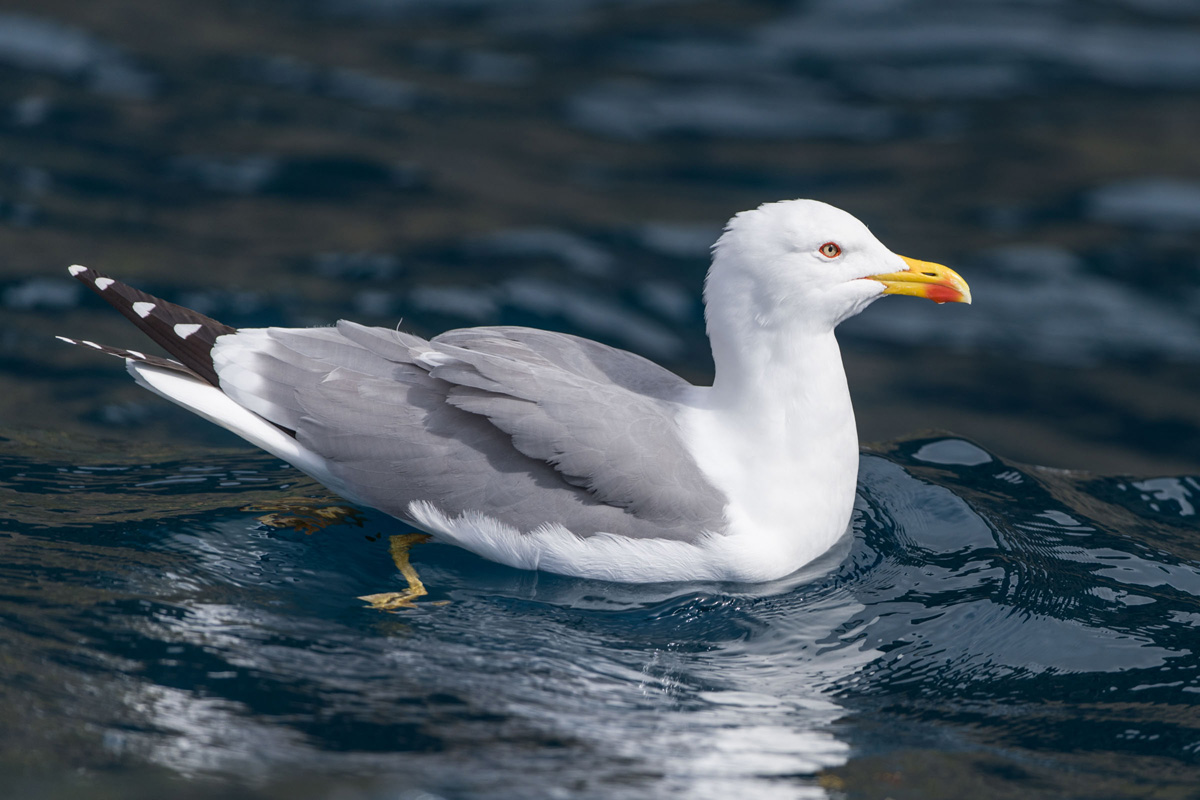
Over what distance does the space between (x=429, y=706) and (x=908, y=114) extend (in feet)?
29.2

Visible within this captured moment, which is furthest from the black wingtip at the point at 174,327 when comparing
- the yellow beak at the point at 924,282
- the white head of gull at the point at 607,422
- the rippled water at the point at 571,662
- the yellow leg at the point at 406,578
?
the yellow beak at the point at 924,282

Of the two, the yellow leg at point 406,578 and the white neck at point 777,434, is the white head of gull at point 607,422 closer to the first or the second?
the white neck at point 777,434

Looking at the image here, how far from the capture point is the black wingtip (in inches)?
219

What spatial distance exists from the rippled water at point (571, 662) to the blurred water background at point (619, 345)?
18 millimetres

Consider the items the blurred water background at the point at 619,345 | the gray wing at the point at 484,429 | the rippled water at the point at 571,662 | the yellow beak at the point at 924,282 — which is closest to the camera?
the rippled water at the point at 571,662

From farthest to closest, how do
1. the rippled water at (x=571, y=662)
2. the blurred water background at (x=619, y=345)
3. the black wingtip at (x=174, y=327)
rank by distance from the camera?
1. the black wingtip at (x=174, y=327)
2. the blurred water background at (x=619, y=345)
3. the rippled water at (x=571, y=662)

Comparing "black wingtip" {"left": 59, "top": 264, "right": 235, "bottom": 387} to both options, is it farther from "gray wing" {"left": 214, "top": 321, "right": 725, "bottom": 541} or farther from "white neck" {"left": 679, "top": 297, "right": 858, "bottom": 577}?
"white neck" {"left": 679, "top": 297, "right": 858, "bottom": 577}

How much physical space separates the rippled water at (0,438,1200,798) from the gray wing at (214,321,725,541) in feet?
1.20

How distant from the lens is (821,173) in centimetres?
1090

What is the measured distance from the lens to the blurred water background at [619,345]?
4371 mm

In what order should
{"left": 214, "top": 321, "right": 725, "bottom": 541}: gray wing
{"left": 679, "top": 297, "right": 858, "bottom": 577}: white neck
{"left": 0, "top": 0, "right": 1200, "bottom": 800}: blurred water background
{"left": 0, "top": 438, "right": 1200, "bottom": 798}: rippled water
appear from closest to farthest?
1. {"left": 0, "top": 438, "right": 1200, "bottom": 798}: rippled water
2. {"left": 0, "top": 0, "right": 1200, "bottom": 800}: blurred water background
3. {"left": 214, "top": 321, "right": 725, "bottom": 541}: gray wing
4. {"left": 679, "top": 297, "right": 858, "bottom": 577}: white neck

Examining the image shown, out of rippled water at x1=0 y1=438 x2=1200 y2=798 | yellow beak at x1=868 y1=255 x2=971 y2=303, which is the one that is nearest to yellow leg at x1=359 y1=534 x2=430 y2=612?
rippled water at x1=0 y1=438 x2=1200 y2=798

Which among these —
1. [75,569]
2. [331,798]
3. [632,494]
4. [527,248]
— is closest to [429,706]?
[331,798]

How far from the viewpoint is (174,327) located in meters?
5.59
